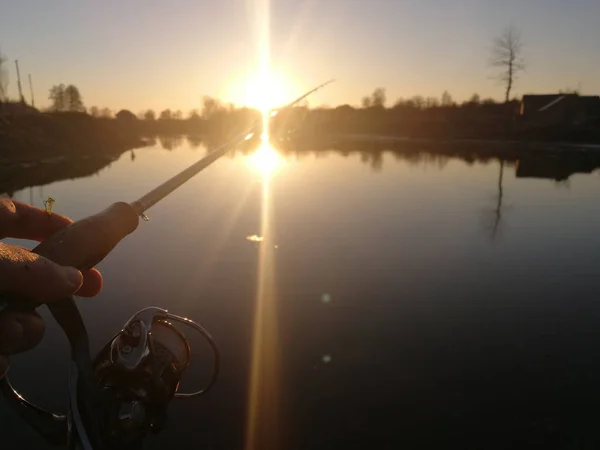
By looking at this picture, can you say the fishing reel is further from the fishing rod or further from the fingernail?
the fingernail

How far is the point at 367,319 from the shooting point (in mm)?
8203

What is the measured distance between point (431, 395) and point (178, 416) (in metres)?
3.42

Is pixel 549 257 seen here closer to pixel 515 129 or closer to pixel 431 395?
pixel 431 395

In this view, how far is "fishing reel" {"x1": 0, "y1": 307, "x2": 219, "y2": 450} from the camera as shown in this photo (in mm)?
2143

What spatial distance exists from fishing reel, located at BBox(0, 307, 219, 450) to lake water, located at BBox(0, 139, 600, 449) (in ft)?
10.8

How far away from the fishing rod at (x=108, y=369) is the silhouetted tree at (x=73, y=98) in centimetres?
13181

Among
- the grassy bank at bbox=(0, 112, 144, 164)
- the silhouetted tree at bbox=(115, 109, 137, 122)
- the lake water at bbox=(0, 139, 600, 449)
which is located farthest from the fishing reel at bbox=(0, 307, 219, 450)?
the silhouetted tree at bbox=(115, 109, 137, 122)

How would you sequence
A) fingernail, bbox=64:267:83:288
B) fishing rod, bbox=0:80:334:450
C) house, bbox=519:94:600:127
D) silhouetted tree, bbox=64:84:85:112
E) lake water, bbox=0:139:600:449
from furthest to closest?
silhouetted tree, bbox=64:84:85:112, house, bbox=519:94:600:127, lake water, bbox=0:139:600:449, fishing rod, bbox=0:80:334:450, fingernail, bbox=64:267:83:288

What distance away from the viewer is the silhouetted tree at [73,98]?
118 m

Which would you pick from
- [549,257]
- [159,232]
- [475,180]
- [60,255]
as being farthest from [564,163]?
[60,255]

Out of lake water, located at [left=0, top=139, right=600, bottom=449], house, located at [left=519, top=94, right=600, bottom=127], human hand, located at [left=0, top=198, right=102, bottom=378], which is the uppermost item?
house, located at [left=519, top=94, right=600, bottom=127]

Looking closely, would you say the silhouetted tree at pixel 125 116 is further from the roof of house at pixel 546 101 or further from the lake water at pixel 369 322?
the lake water at pixel 369 322

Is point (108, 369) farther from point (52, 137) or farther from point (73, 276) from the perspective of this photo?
point (52, 137)

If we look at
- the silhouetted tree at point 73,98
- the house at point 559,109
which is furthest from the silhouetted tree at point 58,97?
the house at point 559,109
